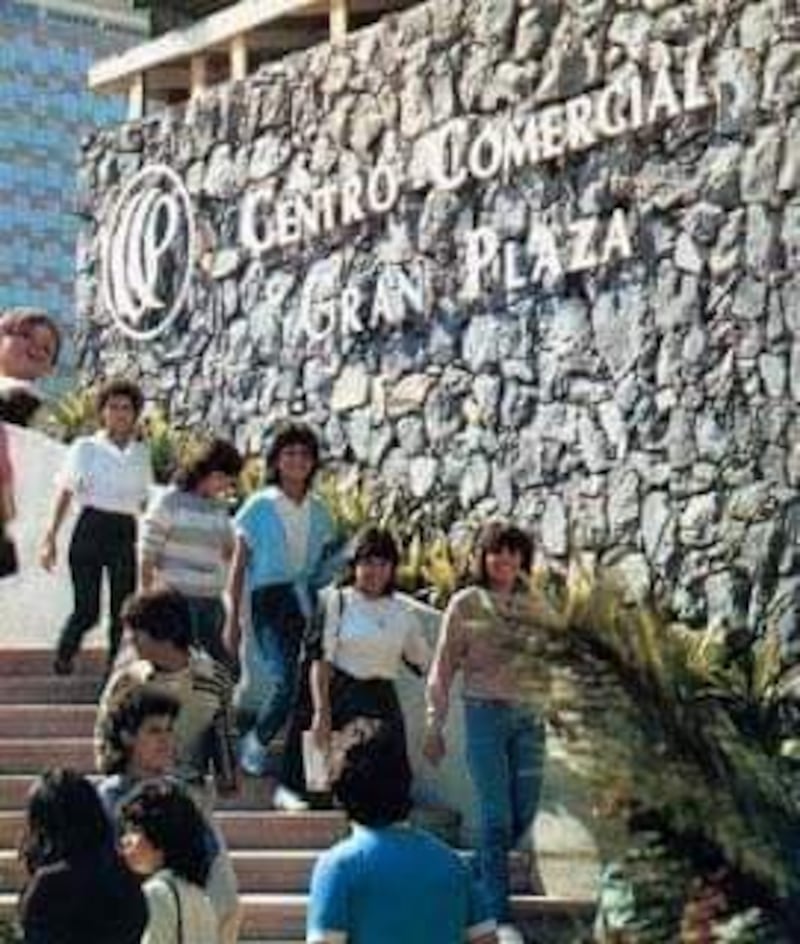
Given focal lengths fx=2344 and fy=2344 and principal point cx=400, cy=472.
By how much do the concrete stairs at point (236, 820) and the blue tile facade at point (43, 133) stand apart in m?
11.6

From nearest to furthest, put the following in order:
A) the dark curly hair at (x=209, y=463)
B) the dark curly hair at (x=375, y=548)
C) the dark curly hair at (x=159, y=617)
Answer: the dark curly hair at (x=159, y=617), the dark curly hair at (x=375, y=548), the dark curly hair at (x=209, y=463)

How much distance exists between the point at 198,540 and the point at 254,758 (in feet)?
3.50

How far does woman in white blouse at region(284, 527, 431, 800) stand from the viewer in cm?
805

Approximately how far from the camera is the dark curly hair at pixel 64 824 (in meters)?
3.98

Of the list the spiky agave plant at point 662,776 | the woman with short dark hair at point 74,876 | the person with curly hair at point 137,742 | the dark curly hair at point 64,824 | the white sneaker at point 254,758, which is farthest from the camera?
the white sneaker at point 254,758

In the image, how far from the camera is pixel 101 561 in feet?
31.2

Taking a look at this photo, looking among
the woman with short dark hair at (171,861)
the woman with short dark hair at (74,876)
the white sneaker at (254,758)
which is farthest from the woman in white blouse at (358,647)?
the woman with short dark hair at (74,876)

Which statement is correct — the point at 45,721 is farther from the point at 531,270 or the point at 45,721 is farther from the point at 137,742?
the point at 137,742

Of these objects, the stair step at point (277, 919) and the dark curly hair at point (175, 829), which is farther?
the stair step at point (277, 919)

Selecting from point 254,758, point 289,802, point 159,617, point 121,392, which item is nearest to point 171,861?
point 159,617

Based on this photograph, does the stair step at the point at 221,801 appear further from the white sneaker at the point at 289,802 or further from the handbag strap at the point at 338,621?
the handbag strap at the point at 338,621

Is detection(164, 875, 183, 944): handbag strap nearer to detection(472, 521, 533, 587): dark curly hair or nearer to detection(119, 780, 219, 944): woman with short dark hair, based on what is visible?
detection(119, 780, 219, 944): woman with short dark hair

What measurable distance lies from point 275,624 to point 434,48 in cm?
474

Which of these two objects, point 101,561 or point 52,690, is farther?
point 52,690
